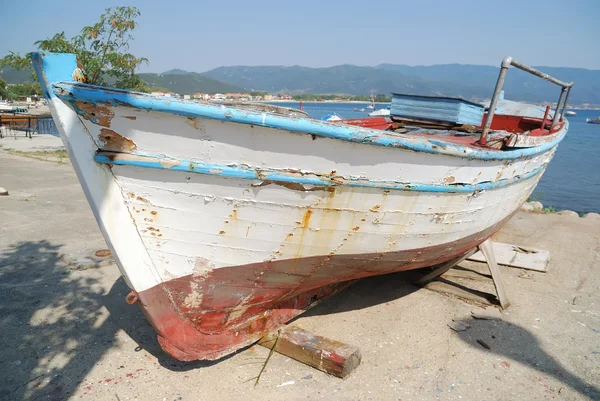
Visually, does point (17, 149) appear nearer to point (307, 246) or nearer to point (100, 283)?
point (100, 283)

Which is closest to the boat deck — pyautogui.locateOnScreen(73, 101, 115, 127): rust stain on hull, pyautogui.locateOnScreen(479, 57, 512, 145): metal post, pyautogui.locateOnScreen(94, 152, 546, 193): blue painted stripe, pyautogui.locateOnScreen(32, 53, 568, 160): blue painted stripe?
pyautogui.locateOnScreen(479, 57, 512, 145): metal post

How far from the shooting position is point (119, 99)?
2373 millimetres

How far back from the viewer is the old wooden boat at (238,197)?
2.50 metres

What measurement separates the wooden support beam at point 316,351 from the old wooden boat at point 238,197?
0.15 metres

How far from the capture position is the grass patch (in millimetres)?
13575

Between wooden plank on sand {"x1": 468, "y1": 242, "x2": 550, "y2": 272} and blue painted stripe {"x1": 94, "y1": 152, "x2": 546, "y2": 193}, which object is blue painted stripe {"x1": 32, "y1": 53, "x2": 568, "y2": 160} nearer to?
blue painted stripe {"x1": 94, "y1": 152, "x2": 546, "y2": 193}

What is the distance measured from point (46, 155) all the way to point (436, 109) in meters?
14.1

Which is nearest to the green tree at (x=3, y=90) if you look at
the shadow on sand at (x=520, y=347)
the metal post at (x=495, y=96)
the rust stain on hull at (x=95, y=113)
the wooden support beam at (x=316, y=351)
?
the rust stain on hull at (x=95, y=113)

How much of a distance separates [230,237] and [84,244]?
3.95 metres

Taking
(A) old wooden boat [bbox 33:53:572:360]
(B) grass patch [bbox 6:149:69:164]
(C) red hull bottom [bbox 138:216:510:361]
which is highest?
(A) old wooden boat [bbox 33:53:572:360]

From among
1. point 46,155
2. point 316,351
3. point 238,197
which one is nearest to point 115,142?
point 238,197

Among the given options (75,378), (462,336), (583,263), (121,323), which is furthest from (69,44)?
(583,263)

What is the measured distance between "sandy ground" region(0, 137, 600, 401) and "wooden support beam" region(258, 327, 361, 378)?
0.07 meters

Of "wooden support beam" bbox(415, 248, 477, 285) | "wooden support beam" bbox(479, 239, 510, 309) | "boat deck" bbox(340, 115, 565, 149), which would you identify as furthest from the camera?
"wooden support beam" bbox(415, 248, 477, 285)
